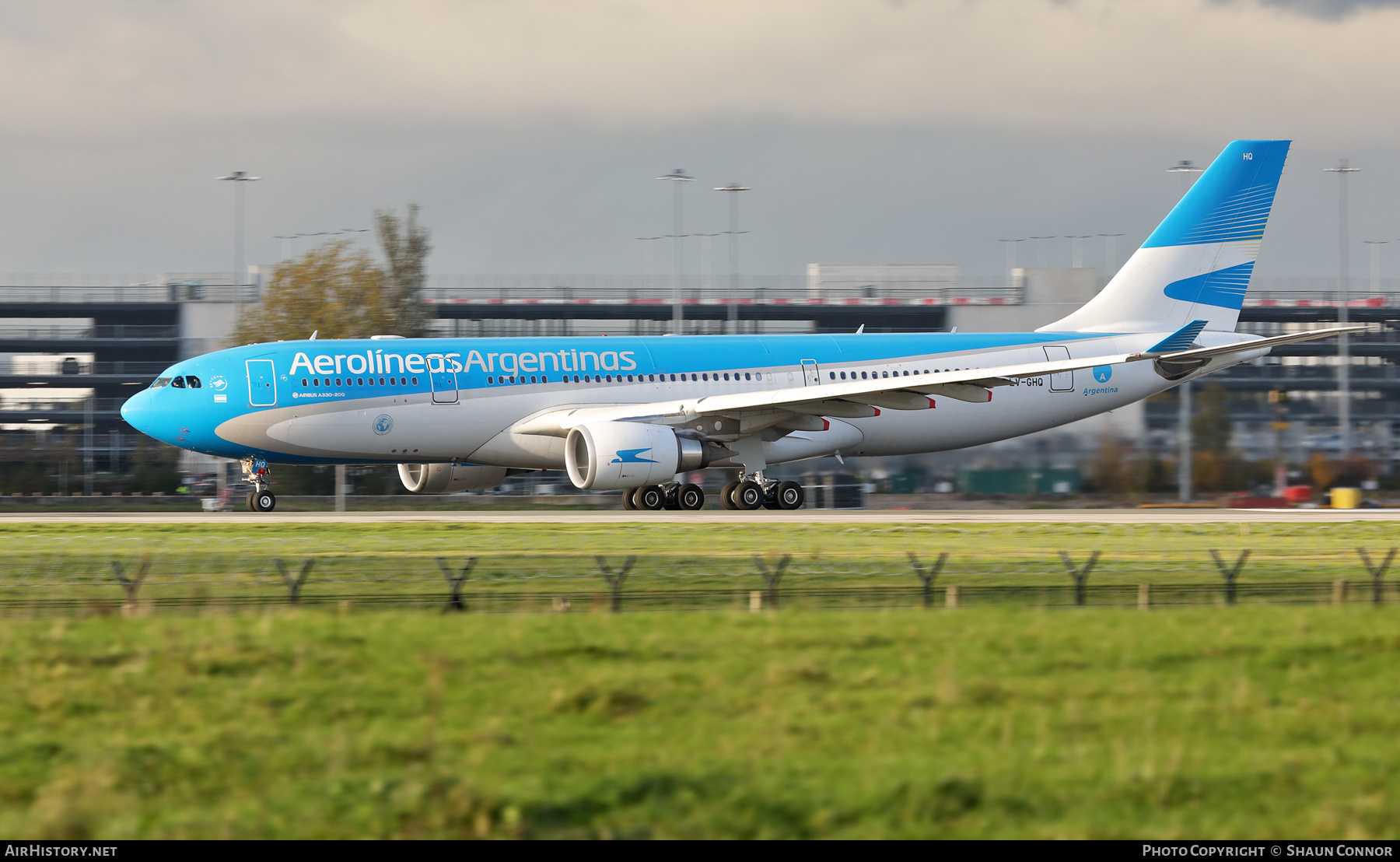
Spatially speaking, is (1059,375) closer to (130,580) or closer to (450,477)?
(450,477)

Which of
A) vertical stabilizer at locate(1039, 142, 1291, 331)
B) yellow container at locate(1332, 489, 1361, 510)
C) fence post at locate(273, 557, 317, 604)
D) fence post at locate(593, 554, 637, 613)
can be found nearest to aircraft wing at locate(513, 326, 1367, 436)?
vertical stabilizer at locate(1039, 142, 1291, 331)

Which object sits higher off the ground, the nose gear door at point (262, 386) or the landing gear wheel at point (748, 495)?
the nose gear door at point (262, 386)

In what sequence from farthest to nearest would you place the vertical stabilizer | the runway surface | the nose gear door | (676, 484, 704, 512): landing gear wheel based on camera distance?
the vertical stabilizer, (676, 484, 704, 512): landing gear wheel, the nose gear door, the runway surface

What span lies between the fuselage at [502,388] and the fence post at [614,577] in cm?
1416

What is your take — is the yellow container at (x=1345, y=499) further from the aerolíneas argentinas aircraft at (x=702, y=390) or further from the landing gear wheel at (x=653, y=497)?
the landing gear wheel at (x=653, y=497)

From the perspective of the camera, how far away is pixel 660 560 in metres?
23.9

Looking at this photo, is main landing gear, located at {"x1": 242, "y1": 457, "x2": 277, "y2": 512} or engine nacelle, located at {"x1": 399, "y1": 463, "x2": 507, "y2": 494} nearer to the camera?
main landing gear, located at {"x1": 242, "y1": 457, "x2": 277, "y2": 512}

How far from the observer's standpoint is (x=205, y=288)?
10144 centimetres

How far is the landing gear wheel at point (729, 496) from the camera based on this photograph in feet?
127

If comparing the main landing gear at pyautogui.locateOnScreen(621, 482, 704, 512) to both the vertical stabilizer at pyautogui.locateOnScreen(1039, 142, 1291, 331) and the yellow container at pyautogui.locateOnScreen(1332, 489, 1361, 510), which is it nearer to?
the vertical stabilizer at pyautogui.locateOnScreen(1039, 142, 1291, 331)

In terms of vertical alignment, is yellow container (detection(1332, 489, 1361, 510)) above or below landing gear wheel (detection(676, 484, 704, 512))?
below

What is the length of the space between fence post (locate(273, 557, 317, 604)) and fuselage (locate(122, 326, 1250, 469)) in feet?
45.4

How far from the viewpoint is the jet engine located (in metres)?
34.8

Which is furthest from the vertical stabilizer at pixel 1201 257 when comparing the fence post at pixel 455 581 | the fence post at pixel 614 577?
the fence post at pixel 455 581
